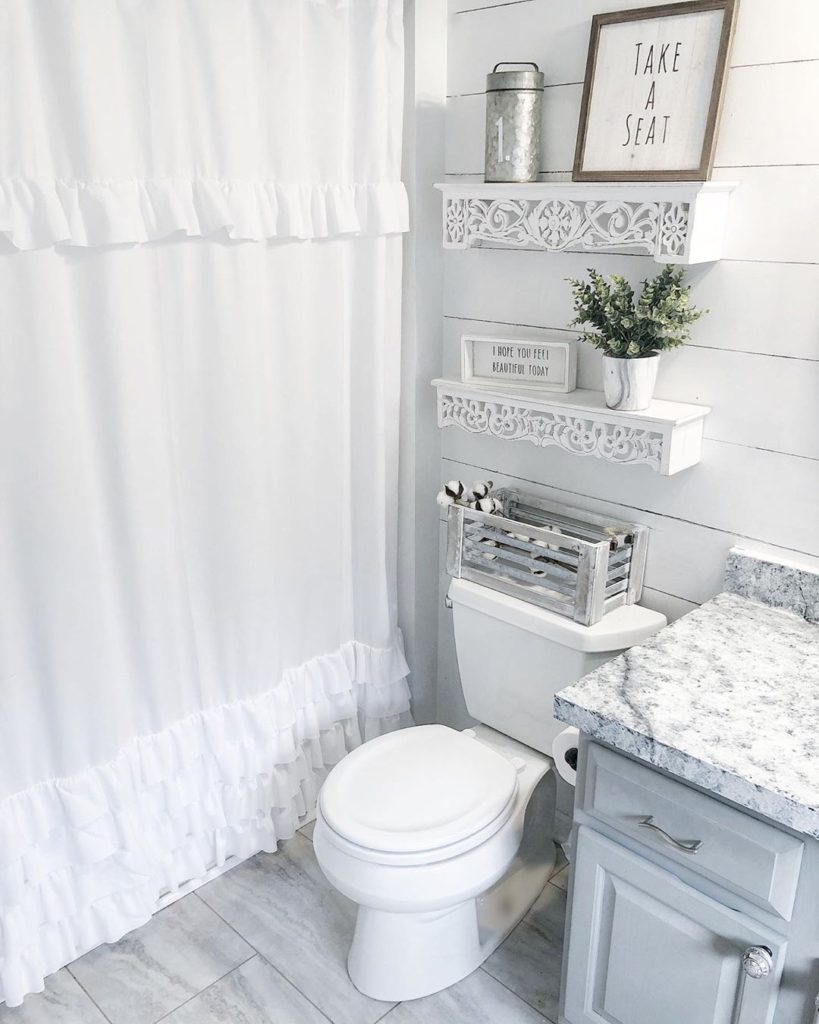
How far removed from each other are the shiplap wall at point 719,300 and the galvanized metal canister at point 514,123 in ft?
0.19

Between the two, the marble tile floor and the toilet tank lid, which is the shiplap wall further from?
the marble tile floor

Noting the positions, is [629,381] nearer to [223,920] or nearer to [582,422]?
[582,422]

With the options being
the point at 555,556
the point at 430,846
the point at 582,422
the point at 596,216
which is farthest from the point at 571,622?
the point at 596,216

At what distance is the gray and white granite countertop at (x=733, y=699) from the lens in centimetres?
119

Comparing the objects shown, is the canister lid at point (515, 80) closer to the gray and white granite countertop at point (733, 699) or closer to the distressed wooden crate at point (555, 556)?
the distressed wooden crate at point (555, 556)

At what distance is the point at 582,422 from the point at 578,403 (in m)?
0.04

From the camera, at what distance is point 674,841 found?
130 centimetres

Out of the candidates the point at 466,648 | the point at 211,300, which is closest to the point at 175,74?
the point at 211,300

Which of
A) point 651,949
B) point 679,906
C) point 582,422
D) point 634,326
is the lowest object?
point 651,949

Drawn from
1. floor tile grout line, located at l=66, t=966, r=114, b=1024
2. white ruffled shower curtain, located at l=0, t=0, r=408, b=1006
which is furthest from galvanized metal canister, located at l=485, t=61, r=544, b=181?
floor tile grout line, located at l=66, t=966, r=114, b=1024

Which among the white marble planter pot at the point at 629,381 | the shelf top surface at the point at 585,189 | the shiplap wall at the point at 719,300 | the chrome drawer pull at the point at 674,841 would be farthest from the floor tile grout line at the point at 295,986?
the shelf top surface at the point at 585,189

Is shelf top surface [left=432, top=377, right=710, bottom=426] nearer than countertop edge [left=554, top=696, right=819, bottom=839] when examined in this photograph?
No

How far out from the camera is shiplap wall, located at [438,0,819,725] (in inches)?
58.7

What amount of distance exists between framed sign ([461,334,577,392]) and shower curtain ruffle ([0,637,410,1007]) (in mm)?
752
